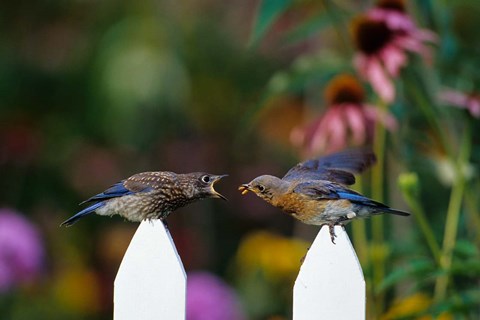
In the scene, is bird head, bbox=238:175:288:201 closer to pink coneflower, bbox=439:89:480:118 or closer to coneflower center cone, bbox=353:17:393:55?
pink coneflower, bbox=439:89:480:118

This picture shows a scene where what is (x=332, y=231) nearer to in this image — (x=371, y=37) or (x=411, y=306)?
(x=411, y=306)

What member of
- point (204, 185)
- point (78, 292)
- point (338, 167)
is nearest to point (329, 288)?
point (338, 167)

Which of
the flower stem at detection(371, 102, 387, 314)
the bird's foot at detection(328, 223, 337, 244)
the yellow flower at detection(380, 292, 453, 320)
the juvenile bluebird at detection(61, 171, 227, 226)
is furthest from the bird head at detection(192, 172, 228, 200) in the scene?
the flower stem at detection(371, 102, 387, 314)

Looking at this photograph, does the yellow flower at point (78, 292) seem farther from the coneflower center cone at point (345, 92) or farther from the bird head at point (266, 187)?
the bird head at point (266, 187)

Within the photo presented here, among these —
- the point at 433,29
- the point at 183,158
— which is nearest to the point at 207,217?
the point at 183,158

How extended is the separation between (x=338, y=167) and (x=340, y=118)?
98 cm

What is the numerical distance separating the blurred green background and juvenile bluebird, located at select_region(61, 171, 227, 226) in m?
1.44

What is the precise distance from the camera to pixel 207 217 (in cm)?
425

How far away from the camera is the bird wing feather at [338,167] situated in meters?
1.40

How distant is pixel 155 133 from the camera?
4.55 metres

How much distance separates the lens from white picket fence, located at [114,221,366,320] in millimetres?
1438

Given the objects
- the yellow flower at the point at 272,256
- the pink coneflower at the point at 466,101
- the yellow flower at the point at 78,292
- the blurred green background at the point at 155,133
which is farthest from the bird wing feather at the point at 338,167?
the yellow flower at the point at 78,292

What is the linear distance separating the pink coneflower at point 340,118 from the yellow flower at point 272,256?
Answer: 2.05 feet

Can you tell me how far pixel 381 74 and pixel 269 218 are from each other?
2.28 metres
